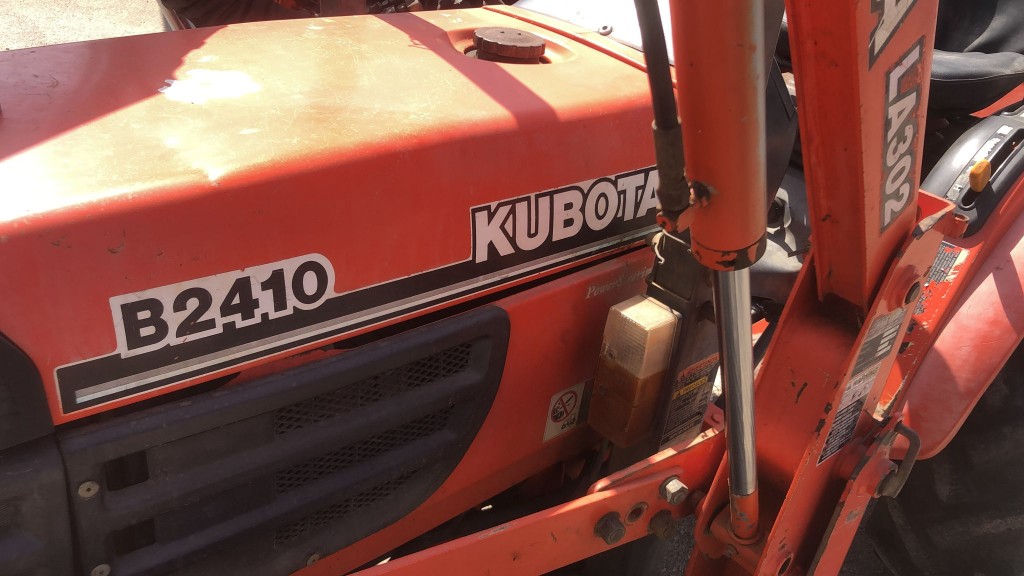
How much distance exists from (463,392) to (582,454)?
454 millimetres

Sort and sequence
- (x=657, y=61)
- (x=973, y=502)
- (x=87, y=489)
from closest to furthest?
(x=657, y=61)
(x=87, y=489)
(x=973, y=502)

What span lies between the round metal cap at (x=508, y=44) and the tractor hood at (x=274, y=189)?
3cm

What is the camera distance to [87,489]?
102 cm

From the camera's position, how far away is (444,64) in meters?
1.46

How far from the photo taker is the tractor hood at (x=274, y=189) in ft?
3.18

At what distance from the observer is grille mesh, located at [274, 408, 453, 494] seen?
1.24 meters

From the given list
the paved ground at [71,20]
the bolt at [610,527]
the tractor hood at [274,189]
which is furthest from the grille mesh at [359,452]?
the paved ground at [71,20]

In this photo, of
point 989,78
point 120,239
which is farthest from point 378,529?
point 989,78

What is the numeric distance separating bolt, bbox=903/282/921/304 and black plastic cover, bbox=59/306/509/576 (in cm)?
62

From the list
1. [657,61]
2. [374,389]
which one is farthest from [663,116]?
[374,389]

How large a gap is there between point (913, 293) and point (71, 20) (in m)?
6.58

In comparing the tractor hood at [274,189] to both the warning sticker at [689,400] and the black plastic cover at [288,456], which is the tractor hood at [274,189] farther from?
the warning sticker at [689,400]

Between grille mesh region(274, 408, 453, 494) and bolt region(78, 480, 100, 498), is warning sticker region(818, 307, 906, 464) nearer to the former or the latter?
grille mesh region(274, 408, 453, 494)

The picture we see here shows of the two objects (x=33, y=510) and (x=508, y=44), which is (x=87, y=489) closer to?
(x=33, y=510)
